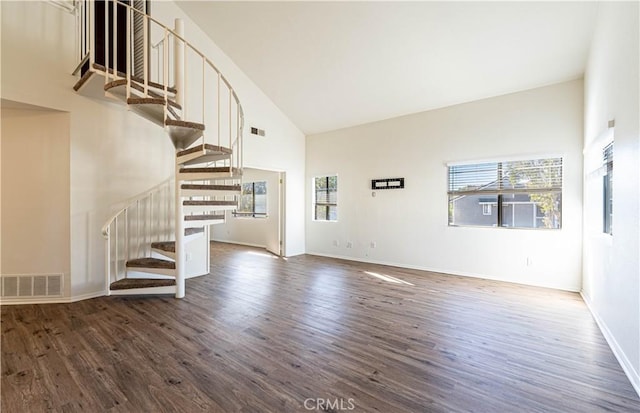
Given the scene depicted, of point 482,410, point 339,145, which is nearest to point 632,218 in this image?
point 482,410

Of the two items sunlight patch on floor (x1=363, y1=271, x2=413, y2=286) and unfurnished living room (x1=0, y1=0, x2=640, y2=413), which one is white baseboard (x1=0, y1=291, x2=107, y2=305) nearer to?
unfurnished living room (x1=0, y1=0, x2=640, y2=413)

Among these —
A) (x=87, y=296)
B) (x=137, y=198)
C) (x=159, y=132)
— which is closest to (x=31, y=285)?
(x=87, y=296)

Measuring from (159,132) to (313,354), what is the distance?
389cm

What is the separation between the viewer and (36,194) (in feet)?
11.5

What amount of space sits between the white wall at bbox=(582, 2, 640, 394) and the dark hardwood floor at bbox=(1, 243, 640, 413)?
10.0 inches

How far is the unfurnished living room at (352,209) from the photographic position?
199 centimetres

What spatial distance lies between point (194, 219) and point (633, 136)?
14.4 feet

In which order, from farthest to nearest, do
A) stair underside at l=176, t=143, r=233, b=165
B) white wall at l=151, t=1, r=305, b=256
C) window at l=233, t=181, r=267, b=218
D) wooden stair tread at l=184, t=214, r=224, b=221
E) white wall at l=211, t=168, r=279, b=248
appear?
1. window at l=233, t=181, r=267, b=218
2. white wall at l=211, t=168, r=279, b=248
3. white wall at l=151, t=1, r=305, b=256
4. wooden stair tread at l=184, t=214, r=224, b=221
5. stair underside at l=176, t=143, r=233, b=165

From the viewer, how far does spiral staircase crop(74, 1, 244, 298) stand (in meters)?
3.09

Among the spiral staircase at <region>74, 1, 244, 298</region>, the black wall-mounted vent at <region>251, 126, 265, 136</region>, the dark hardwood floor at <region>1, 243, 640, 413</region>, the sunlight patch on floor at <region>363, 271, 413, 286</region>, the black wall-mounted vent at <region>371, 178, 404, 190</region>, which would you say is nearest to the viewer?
the dark hardwood floor at <region>1, 243, 640, 413</region>

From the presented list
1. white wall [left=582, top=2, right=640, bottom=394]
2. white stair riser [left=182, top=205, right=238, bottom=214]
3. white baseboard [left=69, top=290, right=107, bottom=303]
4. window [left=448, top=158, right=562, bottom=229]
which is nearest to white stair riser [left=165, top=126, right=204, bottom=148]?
white stair riser [left=182, top=205, right=238, bottom=214]

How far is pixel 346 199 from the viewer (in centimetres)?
628

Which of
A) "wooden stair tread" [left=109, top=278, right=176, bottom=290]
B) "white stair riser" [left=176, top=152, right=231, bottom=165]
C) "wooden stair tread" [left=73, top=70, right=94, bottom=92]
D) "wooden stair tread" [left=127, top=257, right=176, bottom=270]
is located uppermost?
"wooden stair tread" [left=73, top=70, right=94, bottom=92]

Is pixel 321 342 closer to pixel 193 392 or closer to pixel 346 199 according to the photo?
pixel 193 392
